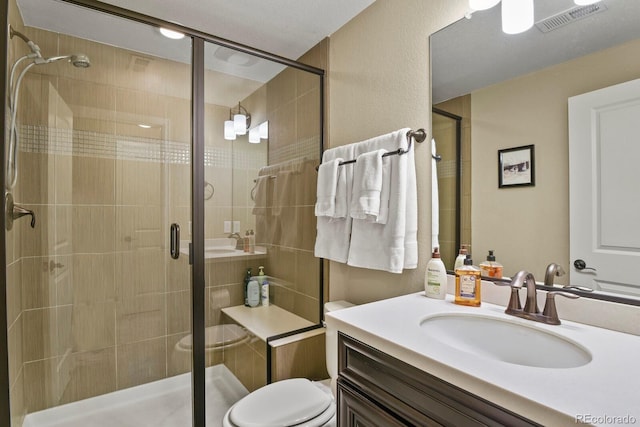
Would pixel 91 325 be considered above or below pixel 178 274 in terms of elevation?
below

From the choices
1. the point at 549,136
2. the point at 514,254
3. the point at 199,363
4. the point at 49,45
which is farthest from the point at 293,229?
the point at 49,45

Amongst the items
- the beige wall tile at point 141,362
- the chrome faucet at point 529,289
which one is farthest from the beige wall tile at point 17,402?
the chrome faucet at point 529,289

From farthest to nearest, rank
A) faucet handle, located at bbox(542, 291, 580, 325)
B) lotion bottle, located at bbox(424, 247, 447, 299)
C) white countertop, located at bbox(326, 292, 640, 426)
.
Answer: lotion bottle, located at bbox(424, 247, 447, 299)
faucet handle, located at bbox(542, 291, 580, 325)
white countertop, located at bbox(326, 292, 640, 426)

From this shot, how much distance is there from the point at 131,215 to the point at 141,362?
84 centimetres

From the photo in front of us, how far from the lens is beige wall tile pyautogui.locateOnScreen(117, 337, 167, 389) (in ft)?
5.73

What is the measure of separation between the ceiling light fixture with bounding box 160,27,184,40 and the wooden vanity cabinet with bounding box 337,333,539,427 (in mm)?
1610

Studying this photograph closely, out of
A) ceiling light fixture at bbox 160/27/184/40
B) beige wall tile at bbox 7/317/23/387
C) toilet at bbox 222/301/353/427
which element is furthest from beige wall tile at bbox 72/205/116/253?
toilet at bbox 222/301/353/427

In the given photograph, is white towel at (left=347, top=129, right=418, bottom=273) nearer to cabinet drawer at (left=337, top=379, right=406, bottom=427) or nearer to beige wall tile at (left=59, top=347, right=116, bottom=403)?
cabinet drawer at (left=337, top=379, right=406, bottom=427)

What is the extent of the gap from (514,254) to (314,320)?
1294 millimetres

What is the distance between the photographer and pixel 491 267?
1.20 m

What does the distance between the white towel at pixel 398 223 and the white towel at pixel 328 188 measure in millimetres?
274

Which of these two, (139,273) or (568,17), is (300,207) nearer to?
(139,273)

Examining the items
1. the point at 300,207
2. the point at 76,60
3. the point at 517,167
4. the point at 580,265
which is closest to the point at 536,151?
the point at 517,167

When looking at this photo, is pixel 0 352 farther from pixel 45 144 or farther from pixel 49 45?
pixel 49 45
